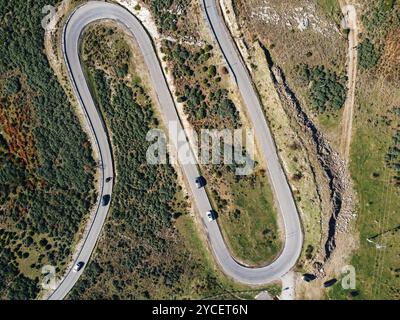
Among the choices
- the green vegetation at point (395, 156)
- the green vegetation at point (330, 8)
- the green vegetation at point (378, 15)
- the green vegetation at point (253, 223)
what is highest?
the green vegetation at point (330, 8)

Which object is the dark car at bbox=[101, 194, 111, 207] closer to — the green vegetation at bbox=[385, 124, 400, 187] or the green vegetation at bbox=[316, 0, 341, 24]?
the green vegetation at bbox=[385, 124, 400, 187]

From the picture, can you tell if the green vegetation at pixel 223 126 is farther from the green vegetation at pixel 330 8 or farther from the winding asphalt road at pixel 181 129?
the green vegetation at pixel 330 8

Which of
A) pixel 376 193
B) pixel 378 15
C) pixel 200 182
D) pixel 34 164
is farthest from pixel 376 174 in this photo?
pixel 34 164

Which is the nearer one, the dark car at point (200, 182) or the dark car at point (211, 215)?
the dark car at point (211, 215)

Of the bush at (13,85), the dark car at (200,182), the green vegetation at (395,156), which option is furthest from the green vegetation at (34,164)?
the green vegetation at (395,156)

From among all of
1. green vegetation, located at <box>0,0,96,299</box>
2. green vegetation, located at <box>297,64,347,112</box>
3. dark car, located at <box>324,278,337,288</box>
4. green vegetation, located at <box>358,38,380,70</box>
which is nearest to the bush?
green vegetation, located at <box>0,0,96,299</box>
